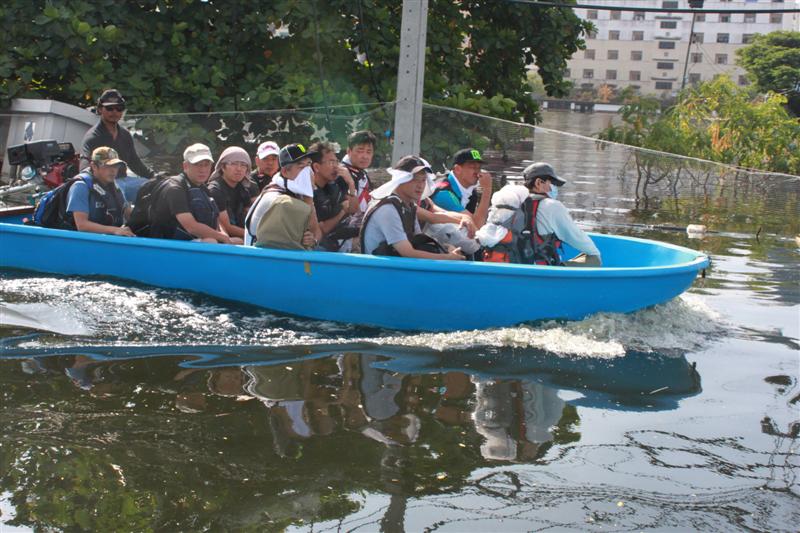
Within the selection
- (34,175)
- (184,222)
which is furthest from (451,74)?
(184,222)

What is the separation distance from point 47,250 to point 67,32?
583 cm

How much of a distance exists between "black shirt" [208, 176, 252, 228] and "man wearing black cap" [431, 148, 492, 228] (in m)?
1.72

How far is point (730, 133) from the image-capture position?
15.7 m

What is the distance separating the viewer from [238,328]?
22.9ft

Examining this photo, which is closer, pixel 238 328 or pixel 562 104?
pixel 238 328

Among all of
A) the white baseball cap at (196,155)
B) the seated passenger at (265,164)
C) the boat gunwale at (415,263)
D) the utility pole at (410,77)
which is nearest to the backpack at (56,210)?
the boat gunwale at (415,263)

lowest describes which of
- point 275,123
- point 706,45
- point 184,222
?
point 184,222

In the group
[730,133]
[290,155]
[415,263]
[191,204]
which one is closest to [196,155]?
[191,204]

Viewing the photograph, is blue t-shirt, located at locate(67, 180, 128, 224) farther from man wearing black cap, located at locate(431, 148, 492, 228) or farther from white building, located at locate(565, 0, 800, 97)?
white building, located at locate(565, 0, 800, 97)

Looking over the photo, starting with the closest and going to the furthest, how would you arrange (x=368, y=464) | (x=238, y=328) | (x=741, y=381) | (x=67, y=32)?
(x=368, y=464) → (x=741, y=381) → (x=238, y=328) → (x=67, y=32)

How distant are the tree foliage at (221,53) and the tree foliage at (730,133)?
3.35 m

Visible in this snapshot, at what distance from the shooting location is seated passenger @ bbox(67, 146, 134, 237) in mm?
8086

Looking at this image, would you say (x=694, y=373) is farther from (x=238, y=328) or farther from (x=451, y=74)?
(x=451, y=74)

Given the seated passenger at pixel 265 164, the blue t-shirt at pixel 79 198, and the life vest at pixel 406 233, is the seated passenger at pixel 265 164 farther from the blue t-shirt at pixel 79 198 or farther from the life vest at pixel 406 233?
the life vest at pixel 406 233
